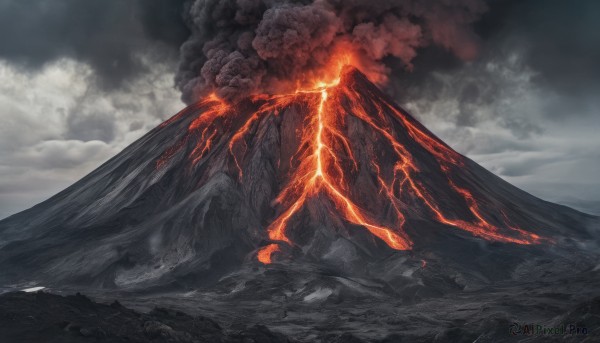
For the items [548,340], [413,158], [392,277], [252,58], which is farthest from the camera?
[252,58]

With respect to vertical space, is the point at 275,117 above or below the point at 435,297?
above

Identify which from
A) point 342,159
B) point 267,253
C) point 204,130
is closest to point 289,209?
point 267,253

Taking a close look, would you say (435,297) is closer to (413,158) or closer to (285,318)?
(285,318)

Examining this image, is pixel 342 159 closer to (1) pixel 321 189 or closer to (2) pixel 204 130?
(1) pixel 321 189

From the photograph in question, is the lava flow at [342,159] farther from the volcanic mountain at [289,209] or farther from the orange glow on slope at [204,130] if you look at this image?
the volcanic mountain at [289,209]

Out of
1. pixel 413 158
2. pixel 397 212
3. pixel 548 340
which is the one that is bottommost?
pixel 548 340

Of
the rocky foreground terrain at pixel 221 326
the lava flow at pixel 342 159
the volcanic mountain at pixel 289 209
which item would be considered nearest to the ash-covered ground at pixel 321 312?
the rocky foreground terrain at pixel 221 326

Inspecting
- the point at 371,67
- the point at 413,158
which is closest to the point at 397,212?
the point at 413,158
